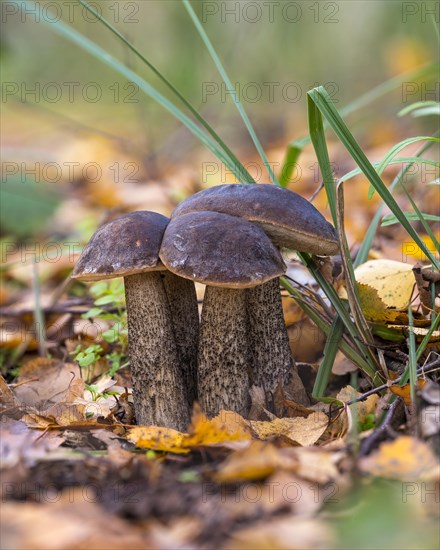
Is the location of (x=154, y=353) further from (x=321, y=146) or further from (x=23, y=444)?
(x=321, y=146)

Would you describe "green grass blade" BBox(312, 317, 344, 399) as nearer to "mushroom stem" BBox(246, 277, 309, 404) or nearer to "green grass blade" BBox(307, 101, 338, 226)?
"mushroom stem" BBox(246, 277, 309, 404)

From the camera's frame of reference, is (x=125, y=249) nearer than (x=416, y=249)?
Yes

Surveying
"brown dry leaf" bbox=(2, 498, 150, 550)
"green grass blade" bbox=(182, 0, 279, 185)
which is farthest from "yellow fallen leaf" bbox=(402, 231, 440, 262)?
"brown dry leaf" bbox=(2, 498, 150, 550)

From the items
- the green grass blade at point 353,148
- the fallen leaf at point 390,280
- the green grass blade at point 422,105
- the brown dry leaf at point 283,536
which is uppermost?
the green grass blade at point 422,105

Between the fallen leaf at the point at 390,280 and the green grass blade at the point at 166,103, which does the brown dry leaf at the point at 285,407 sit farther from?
the green grass blade at the point at 166,103

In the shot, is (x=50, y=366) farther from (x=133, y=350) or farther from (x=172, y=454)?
(x=172, y=454)

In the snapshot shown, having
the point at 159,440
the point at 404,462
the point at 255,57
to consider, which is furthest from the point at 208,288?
the point at 255,57

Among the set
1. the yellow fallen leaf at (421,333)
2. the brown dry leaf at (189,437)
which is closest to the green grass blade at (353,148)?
the yellow fallen leaf at (421,333)
